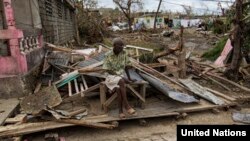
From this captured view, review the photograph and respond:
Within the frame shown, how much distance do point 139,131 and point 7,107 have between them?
2.49 metres

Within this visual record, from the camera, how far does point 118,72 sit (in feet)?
18.4

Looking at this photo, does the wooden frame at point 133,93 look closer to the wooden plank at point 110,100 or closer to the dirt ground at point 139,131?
the wooden plank at point 110,100

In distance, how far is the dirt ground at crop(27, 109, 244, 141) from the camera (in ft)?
16.0

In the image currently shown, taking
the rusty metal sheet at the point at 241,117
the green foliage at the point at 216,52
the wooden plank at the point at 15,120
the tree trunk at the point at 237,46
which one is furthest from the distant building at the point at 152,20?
the wooden plank at the point at 15,120

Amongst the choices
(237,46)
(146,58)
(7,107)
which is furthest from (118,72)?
(237,46)

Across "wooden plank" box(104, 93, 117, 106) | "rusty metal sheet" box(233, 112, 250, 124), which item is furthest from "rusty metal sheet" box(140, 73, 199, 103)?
"wooden plank" box(104, 93, 117, 106)

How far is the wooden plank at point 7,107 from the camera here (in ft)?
16.5

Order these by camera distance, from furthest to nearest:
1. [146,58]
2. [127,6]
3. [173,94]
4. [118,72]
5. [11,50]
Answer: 1. [127,6]
2. [146,58]
3. [11,50]
4. [173,94]
5. [118,72]

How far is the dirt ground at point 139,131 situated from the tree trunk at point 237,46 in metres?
2.97

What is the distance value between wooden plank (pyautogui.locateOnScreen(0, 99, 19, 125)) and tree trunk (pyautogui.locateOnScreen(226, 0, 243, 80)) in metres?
5.86

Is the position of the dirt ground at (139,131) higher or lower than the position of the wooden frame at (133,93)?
lower

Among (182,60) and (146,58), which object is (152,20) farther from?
(182,60)

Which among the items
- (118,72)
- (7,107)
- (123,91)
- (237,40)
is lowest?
(7,107)

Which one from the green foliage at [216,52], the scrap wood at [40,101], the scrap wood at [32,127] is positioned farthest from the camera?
the green foliage at [216,52]
